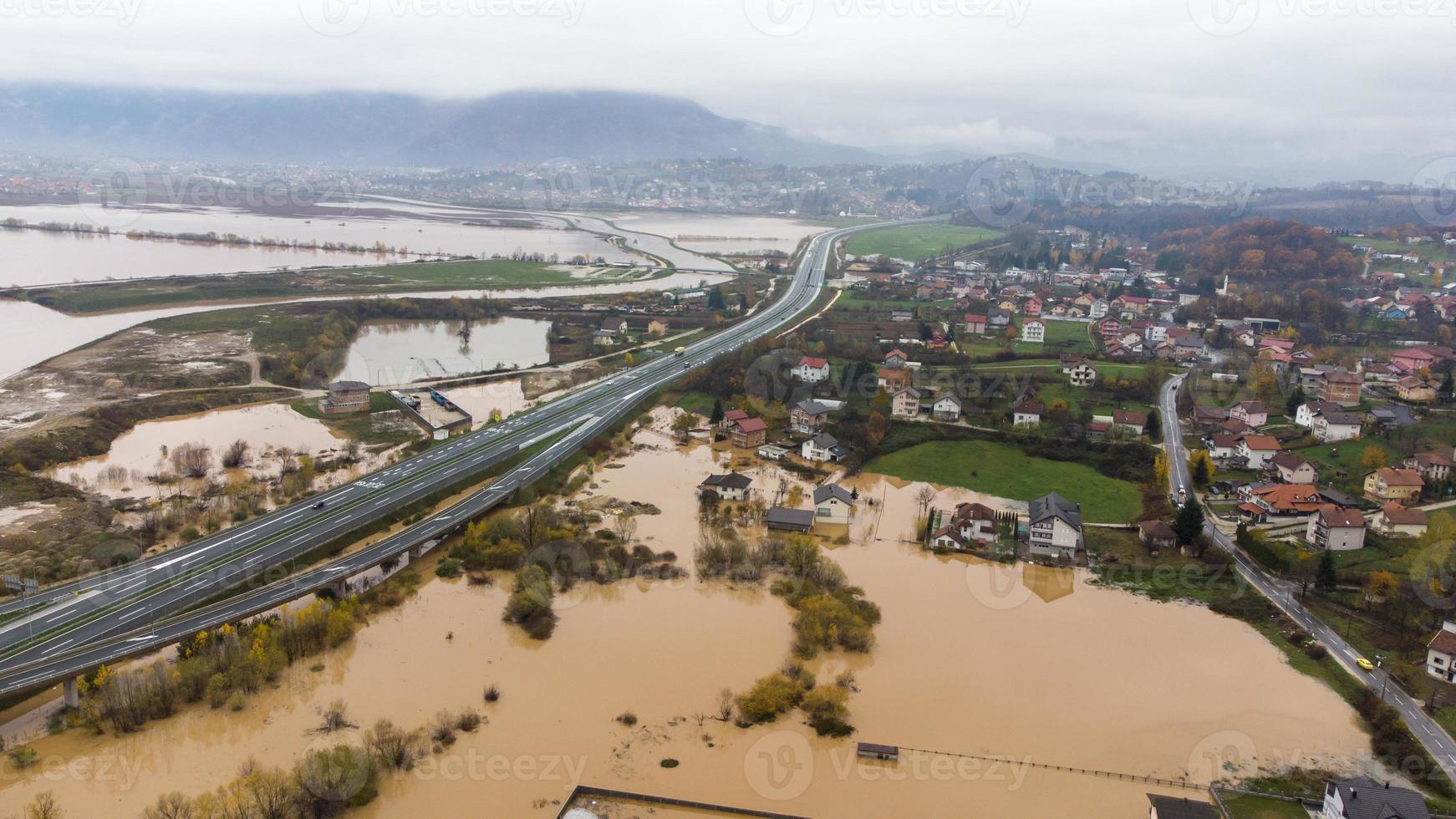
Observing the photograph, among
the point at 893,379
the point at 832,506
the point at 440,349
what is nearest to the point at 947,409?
the point at 893,379

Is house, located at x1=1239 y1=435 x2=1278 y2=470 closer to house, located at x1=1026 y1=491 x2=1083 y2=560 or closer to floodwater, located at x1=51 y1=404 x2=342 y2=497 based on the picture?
house, located at x1=1026 y1=491 x2=1083 y2=560

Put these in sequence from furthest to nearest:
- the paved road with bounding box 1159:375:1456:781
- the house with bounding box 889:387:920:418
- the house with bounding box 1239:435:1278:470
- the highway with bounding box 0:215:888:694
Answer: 1. the house with bounding box 889:387:920:418
2. the house with bounding box 1239:435:1278:470
3. the highway with bounding box 0:215:888:694
4. the paved road with bounding box 1159:375:1456:781

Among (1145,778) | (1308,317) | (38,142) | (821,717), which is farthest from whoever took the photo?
(38,142)

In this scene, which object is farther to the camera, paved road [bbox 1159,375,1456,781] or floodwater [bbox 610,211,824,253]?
floodwater [bbox 610,211,824,253]

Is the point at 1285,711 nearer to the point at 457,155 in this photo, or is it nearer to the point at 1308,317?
the point at 1308,317

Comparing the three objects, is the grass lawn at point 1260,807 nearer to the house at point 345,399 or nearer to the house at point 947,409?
the house at point 947,409

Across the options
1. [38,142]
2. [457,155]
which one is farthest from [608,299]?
[38,142]

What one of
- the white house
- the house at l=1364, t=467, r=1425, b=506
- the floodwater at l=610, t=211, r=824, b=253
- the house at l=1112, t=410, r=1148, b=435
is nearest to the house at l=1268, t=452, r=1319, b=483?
the house at l=1364, t=467, r=1425, b=506
